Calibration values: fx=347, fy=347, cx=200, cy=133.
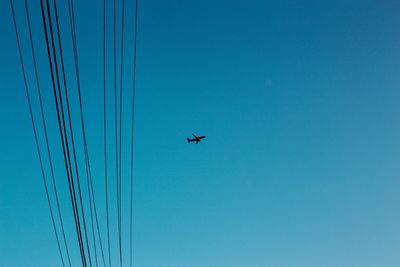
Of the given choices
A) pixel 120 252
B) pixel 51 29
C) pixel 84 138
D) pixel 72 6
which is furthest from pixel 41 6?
pixel 120 252

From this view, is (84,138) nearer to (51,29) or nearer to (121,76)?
(121,76)

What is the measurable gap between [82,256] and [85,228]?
1392 millimetres

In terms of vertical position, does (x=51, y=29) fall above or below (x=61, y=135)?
above

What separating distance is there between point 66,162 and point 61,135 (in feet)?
2.83

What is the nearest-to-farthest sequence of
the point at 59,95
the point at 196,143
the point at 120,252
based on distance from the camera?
1. the point at 59,95
2. the point at 120,252
3. the point at 196,143

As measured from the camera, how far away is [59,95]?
8641 millimetres

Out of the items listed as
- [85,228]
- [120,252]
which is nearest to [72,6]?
[85,228]

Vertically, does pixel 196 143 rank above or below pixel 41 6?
above

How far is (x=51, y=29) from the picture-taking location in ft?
25.8

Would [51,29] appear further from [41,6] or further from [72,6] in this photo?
[72,6]

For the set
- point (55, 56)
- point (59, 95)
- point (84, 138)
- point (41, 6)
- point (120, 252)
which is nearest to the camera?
point (41, 6)

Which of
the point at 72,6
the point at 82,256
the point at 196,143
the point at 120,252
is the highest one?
the point at 196,143

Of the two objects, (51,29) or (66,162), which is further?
(66,162)

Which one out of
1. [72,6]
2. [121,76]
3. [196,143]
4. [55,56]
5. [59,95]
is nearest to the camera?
[55,56]
